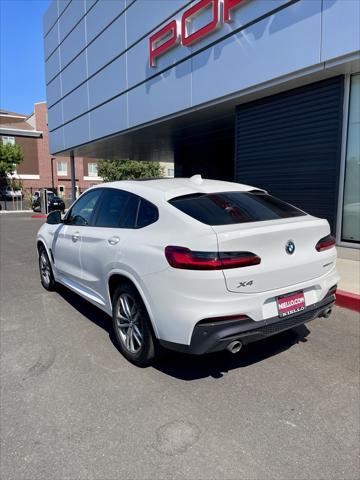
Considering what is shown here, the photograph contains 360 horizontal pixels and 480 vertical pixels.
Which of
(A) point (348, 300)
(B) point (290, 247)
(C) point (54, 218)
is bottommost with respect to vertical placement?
(A) point (348, 300)

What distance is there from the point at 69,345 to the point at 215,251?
210cm

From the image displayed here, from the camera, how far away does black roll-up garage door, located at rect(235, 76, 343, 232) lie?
22.8 feet

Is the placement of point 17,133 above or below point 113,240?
above

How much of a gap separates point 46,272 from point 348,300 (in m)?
4.45

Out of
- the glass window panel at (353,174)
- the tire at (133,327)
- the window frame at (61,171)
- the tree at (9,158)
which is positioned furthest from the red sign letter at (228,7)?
the window frame at (61,171)

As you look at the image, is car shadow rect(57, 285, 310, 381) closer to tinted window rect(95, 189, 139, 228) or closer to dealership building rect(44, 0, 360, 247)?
tinted window rect(95, 189, 139, 228)

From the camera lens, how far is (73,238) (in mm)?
4488

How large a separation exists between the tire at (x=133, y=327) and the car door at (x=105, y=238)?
26cm

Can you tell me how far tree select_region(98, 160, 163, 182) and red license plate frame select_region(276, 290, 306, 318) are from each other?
3479cm

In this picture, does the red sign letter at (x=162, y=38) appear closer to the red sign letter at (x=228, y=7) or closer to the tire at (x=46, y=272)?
the red sign letter at (x=228, y=7)

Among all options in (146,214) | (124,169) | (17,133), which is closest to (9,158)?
(17,133)

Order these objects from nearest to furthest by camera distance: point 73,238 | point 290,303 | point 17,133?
point 290,303 → point 73,238 → point 17,133

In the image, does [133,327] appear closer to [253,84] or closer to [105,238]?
[105,238]

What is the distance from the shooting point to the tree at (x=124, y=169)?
3709 centimetres
